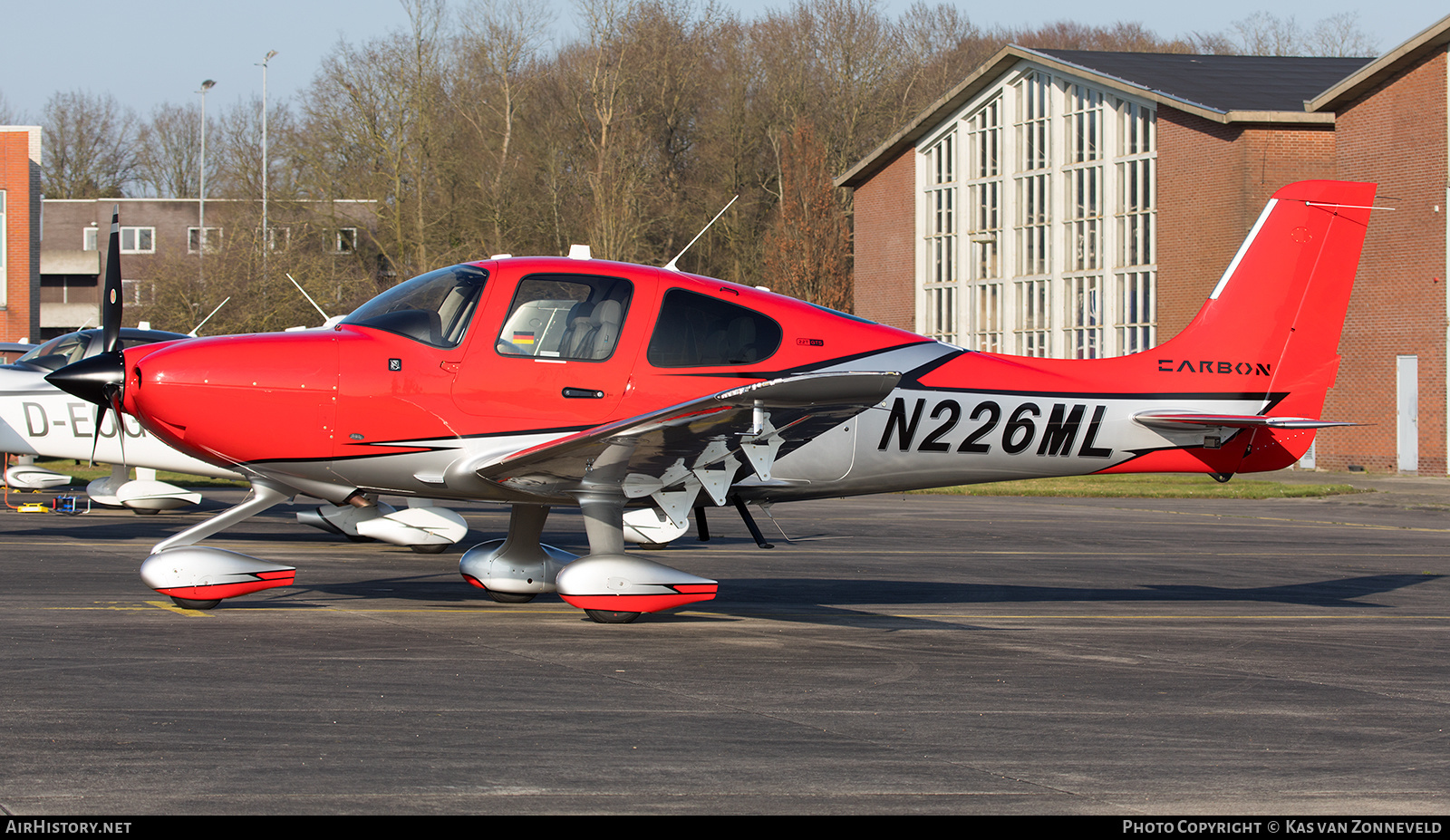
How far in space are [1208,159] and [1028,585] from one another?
89.2ft

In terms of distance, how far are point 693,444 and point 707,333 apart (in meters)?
1.16

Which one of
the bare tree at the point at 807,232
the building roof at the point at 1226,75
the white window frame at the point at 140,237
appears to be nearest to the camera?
the building roof at the point at 1226,75

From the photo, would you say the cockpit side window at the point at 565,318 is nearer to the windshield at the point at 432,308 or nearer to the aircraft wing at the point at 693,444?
the windshield at the point at 432,308

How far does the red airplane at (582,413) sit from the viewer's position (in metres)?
8.23

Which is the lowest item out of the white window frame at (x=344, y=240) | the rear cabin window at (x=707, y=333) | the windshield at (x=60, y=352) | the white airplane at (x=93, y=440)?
the white airplane at (x=93, y=440)

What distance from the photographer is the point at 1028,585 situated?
11594mm

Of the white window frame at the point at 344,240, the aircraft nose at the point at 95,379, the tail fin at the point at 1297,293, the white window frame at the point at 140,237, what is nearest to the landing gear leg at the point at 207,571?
the aircraft nose at the point at 95,379

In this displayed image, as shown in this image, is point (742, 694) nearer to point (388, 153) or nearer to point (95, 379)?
point (95, 379)

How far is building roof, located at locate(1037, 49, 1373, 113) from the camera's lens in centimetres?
3531

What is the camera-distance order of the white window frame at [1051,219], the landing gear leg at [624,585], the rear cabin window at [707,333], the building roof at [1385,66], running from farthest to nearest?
the white window frame at [1051,219] → the building roof at [1385,66] → the rear cabin window at [707,333] → the landing gear leg at [624,585]

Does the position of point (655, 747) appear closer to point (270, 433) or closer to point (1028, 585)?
point (270, 433)

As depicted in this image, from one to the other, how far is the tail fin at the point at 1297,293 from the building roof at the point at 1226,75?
25.8m

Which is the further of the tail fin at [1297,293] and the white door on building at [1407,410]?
the white door on building at [1407,410]

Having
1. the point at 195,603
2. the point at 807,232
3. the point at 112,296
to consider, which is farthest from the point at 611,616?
the point at 807,232
